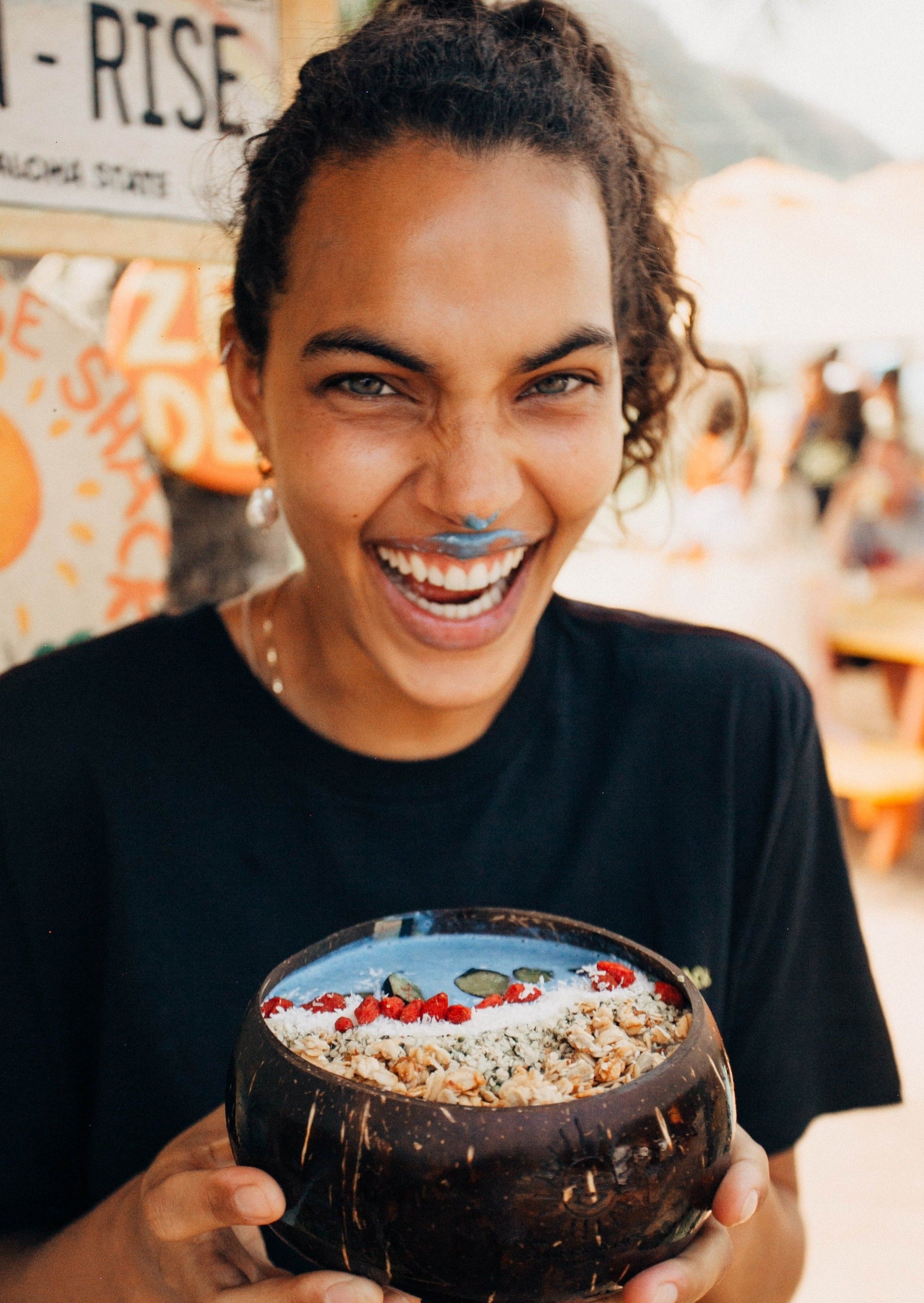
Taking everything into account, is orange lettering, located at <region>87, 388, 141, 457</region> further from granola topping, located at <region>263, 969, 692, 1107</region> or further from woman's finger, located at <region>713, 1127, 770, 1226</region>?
woman's finger, located at <region>713, 1127, 770, 1226</region>

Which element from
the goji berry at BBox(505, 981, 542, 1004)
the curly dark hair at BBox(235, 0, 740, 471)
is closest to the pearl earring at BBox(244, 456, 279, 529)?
the curly dark hair at BBox(235, 0, 740, 471)

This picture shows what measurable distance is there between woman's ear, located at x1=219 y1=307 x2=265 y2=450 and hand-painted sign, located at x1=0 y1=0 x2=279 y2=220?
312 millimetres

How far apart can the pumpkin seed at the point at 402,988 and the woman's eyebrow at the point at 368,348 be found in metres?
0.61

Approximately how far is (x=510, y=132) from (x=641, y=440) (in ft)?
2.17

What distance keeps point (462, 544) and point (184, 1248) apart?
0.71 m

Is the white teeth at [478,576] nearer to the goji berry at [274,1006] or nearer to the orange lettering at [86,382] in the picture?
the goji berry at [274,1006]

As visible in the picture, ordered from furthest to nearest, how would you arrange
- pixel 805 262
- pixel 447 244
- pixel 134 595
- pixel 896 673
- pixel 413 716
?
pixel 896 673 < pixel 805 262 < pixel 134 595 < pixel 413 716 < pixel 447 244

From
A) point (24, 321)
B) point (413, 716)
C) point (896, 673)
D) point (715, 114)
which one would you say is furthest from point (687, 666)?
point (896, 673)

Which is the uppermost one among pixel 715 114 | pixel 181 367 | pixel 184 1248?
pixel 715 114

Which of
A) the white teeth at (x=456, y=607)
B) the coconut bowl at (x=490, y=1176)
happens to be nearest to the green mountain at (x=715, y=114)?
the white teeth at (x=456, y=607)

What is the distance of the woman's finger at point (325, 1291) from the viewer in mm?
704

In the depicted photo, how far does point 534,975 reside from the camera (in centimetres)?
88

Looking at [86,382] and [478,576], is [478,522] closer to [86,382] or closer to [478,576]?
[478,576]

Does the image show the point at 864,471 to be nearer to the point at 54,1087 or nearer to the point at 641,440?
the point at 641,440
